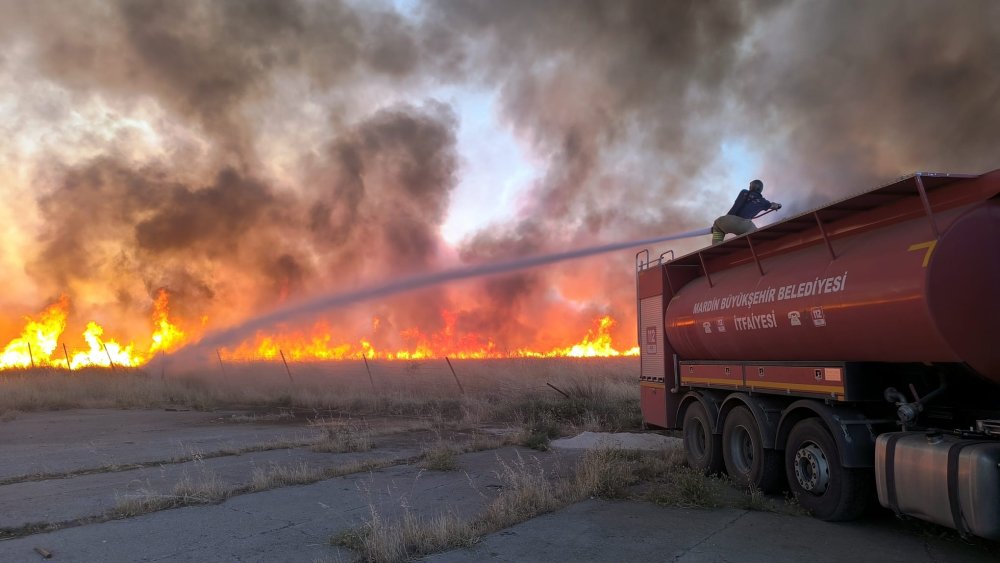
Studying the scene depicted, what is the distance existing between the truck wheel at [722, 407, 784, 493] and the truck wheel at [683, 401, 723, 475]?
0.68 ft

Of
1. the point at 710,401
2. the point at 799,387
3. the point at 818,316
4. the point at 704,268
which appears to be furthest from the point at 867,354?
the point at 704,268

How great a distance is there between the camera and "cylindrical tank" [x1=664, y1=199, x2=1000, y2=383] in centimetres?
489

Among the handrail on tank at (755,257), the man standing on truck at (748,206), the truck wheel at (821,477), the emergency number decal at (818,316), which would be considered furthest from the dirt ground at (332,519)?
the man standing on truck at (748,206)

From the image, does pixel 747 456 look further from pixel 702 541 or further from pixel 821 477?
pixel 702 541

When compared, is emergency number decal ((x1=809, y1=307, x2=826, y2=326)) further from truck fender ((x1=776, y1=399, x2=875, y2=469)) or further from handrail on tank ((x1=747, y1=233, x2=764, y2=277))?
handrail on tank ((x1=747, y1=233, x2=764, y2=277))

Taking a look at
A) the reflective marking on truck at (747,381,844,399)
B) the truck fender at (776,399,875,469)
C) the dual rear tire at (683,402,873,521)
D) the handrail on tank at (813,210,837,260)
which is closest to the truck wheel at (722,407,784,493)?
the dual rear tire at (683,402,873,521)

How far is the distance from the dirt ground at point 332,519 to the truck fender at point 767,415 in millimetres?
909

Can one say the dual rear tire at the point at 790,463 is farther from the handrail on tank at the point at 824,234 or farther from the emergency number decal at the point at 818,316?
the handrail on tank at the point at 824,234

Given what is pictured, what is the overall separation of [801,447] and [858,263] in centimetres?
225

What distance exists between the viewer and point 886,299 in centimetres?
535

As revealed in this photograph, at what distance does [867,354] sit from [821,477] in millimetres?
1522

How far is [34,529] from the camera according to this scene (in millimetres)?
6340

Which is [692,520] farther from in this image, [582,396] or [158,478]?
[582,396]

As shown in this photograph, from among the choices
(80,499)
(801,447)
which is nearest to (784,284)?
(801,447)
